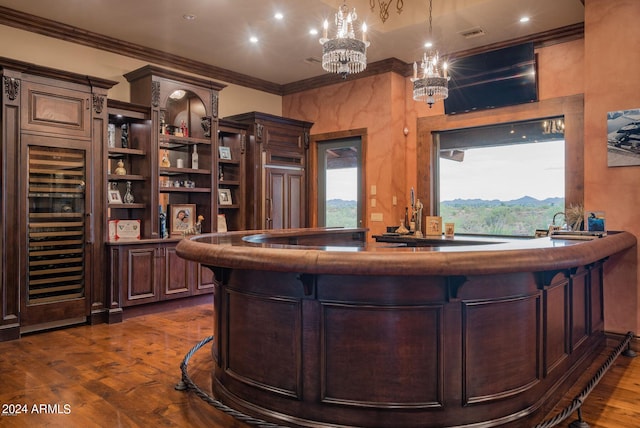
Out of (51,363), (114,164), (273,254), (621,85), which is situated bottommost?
(51,363)

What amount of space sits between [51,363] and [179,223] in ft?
8.38

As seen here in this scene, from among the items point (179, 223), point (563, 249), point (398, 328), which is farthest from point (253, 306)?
point (179, 223)

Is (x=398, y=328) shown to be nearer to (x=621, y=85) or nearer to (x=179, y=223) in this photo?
(x=621, y=85)

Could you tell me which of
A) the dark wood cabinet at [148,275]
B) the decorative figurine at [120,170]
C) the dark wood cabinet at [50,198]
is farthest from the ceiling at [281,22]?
the dark wood cabinet at [148,275]

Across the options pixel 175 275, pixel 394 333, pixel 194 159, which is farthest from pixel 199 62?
pixel 394 333

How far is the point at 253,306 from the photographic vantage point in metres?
2.57

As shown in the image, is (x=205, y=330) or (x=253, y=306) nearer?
(x=253, y=306)

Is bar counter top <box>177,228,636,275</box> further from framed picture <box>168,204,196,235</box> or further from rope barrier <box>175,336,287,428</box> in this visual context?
framed picture <box>168,204,196,235</box>

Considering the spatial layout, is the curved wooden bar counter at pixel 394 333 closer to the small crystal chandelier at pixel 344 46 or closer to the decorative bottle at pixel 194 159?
the small crystal chandelier at pixel 344 46

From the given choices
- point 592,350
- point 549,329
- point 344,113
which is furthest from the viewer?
point 344,113

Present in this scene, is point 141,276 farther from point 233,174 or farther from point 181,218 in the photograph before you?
point 233,174

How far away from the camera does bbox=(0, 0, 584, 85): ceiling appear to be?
185 inches

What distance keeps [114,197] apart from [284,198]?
2439 millimetres

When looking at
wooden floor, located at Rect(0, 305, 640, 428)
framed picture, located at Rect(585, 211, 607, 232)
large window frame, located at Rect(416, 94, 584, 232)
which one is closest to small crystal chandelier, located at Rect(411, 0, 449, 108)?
framed picture, located at Rect(585, 211, 607, 232)
